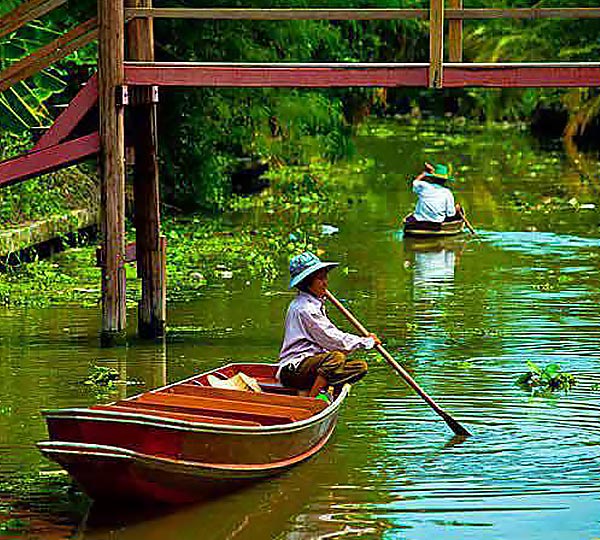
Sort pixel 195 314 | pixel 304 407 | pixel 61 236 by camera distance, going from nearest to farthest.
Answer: pixel 304 407
pixel 195 314
pixel 61 236

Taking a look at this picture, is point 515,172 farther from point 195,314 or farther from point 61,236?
point 195,314

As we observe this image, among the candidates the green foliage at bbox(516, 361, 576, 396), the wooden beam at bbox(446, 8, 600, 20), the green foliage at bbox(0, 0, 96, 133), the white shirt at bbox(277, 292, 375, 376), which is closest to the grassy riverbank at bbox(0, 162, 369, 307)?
the green foliage at bbox(0, 0, 96, 133)

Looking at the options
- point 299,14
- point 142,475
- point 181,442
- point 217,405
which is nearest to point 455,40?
point 299,14

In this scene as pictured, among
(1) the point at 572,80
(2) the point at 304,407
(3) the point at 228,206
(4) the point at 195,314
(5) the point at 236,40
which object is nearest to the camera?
(2) the point at 304,407

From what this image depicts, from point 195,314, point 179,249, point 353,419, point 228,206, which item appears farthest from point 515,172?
point 353,419

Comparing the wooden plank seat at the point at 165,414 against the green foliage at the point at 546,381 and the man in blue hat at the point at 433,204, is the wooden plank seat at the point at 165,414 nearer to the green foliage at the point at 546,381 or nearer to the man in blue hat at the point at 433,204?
the green foliage at the point at 546,381

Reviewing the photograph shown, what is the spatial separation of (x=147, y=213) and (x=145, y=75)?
1.46 m

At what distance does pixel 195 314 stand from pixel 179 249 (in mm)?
4626

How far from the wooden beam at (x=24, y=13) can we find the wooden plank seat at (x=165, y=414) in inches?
211

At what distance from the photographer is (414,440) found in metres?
11.3

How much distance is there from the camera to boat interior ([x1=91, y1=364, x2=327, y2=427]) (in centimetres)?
975

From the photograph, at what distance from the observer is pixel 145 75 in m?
14.3

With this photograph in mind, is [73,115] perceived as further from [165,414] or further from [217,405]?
[165,414]

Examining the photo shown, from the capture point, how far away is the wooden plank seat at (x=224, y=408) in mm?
10086
